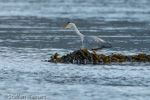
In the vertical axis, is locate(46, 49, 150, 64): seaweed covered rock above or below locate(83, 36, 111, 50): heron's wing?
below

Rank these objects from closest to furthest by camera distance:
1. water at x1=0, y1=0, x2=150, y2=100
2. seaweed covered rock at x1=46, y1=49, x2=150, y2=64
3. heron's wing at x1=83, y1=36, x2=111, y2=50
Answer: water at x1=0, y1=0, x2=150, y2=100, seaweed covered rock at x1=46, y1=49, x2=150, y2=64, heron's wing at x1=83, y1=36, x2=111, y2=50

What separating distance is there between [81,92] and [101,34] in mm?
14202

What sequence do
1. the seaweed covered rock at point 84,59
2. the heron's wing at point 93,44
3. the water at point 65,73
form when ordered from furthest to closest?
the heron's wing at point 93,44 → the seaweed covered rock at point 84,59 → the water at point 65,73

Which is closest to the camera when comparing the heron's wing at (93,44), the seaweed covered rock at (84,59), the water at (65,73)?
the water at (65,73)

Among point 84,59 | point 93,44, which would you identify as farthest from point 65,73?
point 93,44

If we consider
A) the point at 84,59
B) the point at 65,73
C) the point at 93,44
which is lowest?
the point at 65,73

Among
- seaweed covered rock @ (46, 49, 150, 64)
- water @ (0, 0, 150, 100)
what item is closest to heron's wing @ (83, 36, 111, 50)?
seaweed covered rock @ (46, 49, 150, 64)

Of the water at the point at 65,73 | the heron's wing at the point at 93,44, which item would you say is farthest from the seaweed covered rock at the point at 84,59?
the heron's wing at the point at 93,44

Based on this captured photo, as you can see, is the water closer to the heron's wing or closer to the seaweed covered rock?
the seaweed covered rock

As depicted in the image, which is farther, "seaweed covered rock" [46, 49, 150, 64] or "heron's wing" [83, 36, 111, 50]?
"heron's wing" [83, 36, 111, 50]

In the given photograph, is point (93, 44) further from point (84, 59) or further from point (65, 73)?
point (65, 73)

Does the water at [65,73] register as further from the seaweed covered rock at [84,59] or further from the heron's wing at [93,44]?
the heron's wing at [93,44]

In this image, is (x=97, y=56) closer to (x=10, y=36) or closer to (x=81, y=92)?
(x=81, y=92)

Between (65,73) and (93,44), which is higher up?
(93,44)
